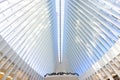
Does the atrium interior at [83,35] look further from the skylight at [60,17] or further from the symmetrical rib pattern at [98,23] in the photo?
the skylight at [60,17]

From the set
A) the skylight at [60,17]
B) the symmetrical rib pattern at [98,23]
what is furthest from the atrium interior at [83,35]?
the skylight at [60,17]

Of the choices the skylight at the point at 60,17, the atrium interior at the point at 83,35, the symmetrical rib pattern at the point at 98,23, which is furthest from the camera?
the skylight at the point at 60,17

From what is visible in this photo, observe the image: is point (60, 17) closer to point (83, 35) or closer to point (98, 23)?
point (83, 35)

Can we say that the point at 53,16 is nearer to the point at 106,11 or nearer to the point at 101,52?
the point at 101,52

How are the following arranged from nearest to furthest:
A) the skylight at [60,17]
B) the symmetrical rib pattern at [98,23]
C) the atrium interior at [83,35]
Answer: the atrium interior at [83,35] < the symmetrical rib pattern at [98,23] < the skylight at [60,17]

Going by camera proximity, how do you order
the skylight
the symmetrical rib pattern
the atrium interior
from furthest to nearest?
the skylight → the symmetrical rib pattern → the atrium interior

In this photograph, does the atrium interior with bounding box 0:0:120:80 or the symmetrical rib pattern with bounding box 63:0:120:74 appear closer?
the atrium interior with bounding box 0:0:120:80

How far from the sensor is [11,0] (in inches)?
552

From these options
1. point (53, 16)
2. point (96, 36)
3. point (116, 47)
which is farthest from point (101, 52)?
point (53, 16)

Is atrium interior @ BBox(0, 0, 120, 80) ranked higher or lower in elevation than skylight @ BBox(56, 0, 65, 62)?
higher

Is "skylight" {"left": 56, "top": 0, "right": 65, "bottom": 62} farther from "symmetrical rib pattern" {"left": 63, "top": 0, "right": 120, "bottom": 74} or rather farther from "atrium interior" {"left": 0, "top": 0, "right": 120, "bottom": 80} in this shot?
"atrium interior" {"left": 0, "top": 0, "right": 120, "bottom": 80}

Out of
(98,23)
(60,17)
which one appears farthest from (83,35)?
(60,17)

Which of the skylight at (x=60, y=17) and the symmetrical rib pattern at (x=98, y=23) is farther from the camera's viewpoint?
the skylight at (x=60, y=17)

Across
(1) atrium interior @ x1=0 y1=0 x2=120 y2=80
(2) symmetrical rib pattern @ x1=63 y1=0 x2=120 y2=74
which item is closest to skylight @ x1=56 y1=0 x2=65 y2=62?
(2) symmetrical rib pattern @ x1=63 y1=0 x2=120 y2=74
